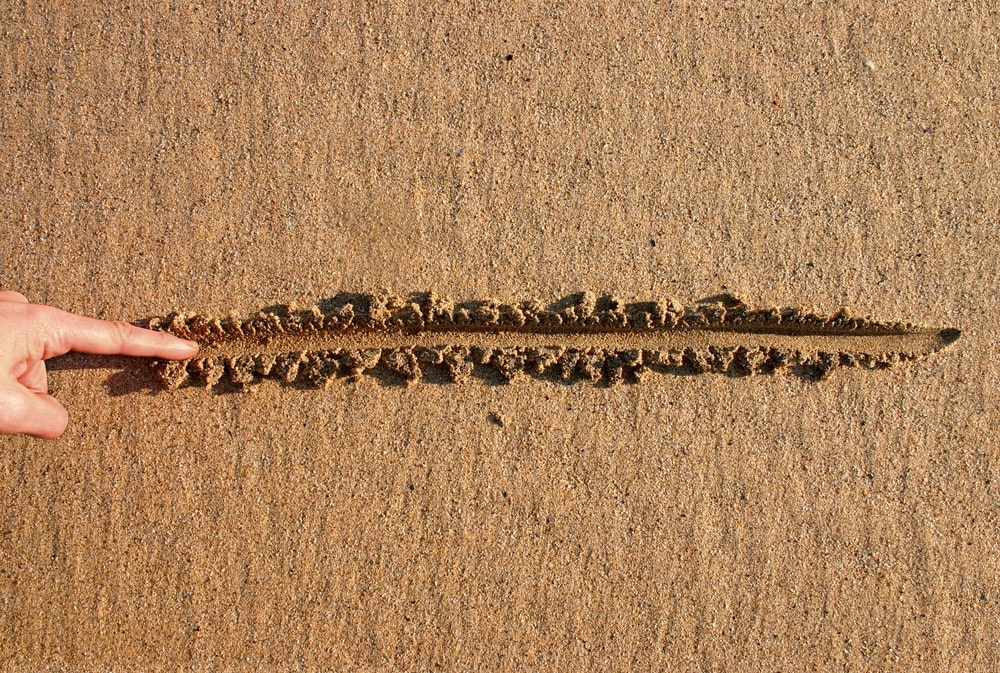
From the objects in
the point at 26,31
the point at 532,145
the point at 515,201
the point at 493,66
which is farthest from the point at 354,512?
the point at 26,31

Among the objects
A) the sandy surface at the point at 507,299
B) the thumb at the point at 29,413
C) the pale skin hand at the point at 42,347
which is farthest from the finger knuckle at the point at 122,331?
→ the thumb at the point at 29,413

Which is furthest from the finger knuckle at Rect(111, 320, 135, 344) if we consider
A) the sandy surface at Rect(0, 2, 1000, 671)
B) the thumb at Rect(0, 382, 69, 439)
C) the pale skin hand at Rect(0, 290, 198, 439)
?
the thumb at Rect(0, 382, 69, 439)

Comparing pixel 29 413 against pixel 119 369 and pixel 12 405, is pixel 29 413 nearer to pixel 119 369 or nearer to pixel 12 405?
pixel 12 405

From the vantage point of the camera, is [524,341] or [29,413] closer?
[29,413]

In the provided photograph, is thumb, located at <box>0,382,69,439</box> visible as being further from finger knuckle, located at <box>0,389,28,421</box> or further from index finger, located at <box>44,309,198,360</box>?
index finger, located at <box>44,309,198,360</box>

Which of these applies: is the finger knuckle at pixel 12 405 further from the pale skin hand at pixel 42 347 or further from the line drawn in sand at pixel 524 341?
the line drawn in sand at pixel 524 341

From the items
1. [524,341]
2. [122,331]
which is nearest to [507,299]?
[524,341]

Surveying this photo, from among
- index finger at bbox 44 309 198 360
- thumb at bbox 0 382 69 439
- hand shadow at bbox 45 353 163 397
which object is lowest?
thumb at bbox 0 382 69 439
